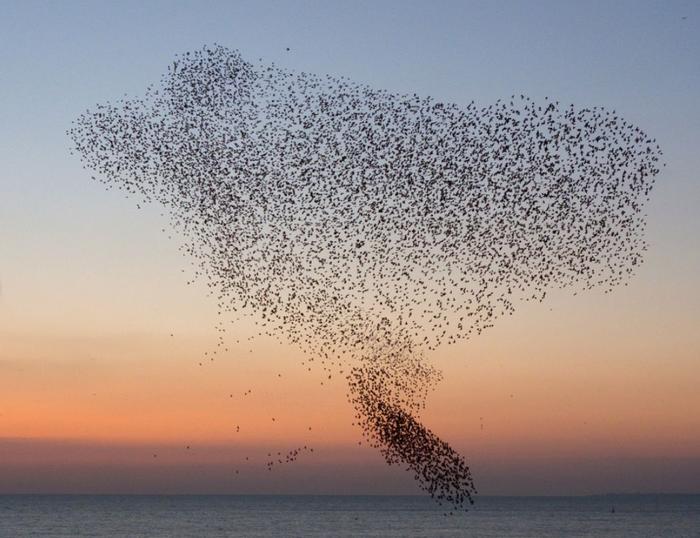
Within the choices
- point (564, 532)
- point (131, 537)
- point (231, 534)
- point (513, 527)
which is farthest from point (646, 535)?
point (131, 537)

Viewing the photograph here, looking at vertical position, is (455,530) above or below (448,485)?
above

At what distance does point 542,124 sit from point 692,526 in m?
157

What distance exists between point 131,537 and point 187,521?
43.8 m

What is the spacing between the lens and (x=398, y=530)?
522ft

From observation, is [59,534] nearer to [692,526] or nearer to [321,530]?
[321,530]

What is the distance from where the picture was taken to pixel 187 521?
7318 inches

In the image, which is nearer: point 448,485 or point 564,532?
point 448,485

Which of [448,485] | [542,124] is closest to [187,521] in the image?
[448,485]

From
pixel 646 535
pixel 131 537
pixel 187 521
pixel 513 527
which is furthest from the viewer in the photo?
pixel 187 521

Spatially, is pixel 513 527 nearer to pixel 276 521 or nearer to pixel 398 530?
pixel 398 530

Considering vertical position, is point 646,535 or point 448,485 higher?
point 646,535

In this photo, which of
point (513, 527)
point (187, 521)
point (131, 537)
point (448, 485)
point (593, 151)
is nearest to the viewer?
point (593, 151)

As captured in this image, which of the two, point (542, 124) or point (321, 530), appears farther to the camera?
point (321, 530)

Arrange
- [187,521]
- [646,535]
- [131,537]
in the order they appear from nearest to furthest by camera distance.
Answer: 1. [131,537]
2. [646,535]
3. [187,521]
